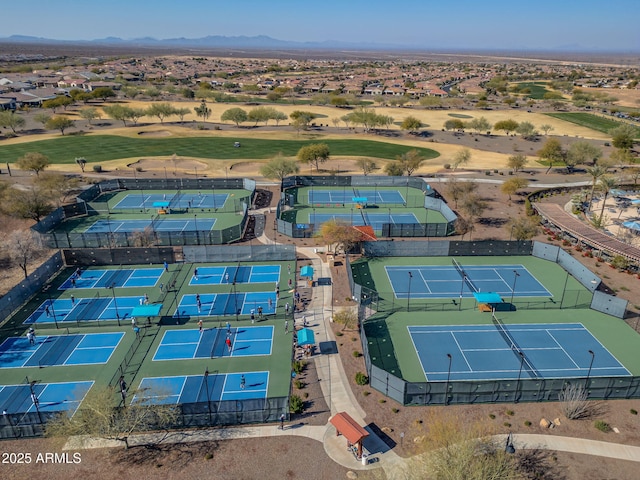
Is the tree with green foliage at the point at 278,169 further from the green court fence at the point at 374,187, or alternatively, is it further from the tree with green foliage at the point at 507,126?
the tree with green foliage at the point at 507,126

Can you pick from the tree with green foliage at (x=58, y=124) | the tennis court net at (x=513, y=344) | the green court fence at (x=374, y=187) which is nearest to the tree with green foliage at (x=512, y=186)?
the green court fence at (x=374, y=187)

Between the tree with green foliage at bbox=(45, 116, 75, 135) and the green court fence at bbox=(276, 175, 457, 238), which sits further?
the tree with green foliage at bbox=(45, 116, 75, 135)

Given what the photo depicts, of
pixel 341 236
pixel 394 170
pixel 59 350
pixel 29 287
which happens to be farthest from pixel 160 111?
pixel 59 350

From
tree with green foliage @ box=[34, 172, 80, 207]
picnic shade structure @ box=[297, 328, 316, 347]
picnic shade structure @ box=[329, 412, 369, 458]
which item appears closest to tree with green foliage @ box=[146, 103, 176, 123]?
tree with green foliage @ box=[34, 172, 80, 207]

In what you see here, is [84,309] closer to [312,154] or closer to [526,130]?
[312,154]

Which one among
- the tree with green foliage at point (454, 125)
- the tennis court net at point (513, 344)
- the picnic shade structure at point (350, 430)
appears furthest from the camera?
the tree with green foliage at point (454, 125)

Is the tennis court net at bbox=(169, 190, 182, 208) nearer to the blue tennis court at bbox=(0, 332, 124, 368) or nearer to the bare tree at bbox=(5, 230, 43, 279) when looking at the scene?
the bare tree at bbox=(5, 230, 43, 279)

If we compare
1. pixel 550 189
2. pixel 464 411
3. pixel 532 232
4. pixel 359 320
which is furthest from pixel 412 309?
pixel 550 189
